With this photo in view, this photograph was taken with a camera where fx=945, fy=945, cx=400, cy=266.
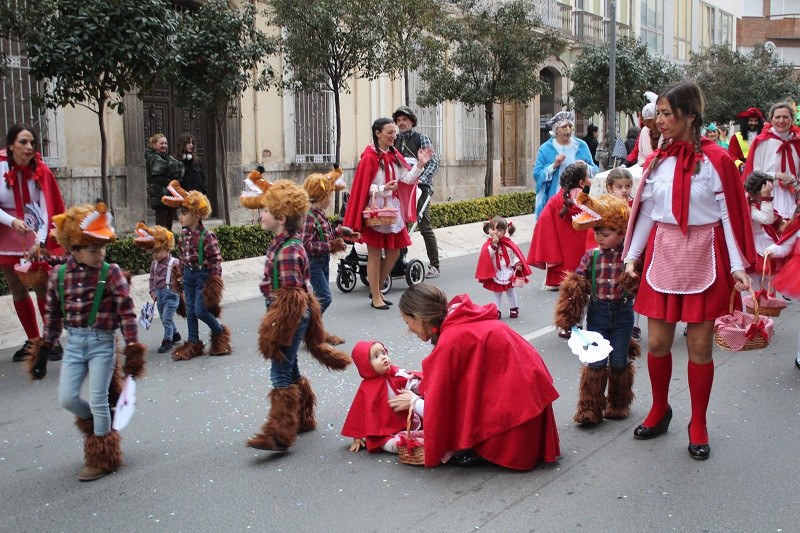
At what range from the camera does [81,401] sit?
16.7 feet

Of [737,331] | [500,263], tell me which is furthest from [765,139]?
[737,331]

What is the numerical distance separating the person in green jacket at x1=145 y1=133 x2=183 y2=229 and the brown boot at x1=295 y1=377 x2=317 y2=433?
311 inches

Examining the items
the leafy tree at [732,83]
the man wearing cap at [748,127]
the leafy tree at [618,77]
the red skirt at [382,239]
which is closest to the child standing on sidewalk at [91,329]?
the red skirt at [382,239]

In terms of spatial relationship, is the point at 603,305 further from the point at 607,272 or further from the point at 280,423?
the point at 280,423

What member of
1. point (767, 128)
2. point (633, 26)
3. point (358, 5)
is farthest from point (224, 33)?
point (633, 26)

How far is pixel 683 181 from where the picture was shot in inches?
A: 197

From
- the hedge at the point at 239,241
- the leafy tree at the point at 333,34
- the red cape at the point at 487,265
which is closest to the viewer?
the red cape at the point at 487,265

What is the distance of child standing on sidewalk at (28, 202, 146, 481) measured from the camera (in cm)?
505

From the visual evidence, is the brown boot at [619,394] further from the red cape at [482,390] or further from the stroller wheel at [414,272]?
the stroller wheel at [414,272]

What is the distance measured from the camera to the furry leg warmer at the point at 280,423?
5168 millimetres

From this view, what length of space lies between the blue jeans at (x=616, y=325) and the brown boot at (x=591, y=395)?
128mm

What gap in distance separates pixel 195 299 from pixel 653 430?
4.01m

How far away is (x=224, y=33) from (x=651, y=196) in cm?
911

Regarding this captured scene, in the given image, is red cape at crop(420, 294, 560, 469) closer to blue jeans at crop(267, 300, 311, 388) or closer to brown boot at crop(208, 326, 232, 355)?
blue jeans at crop(267, 300, 311, 388)
